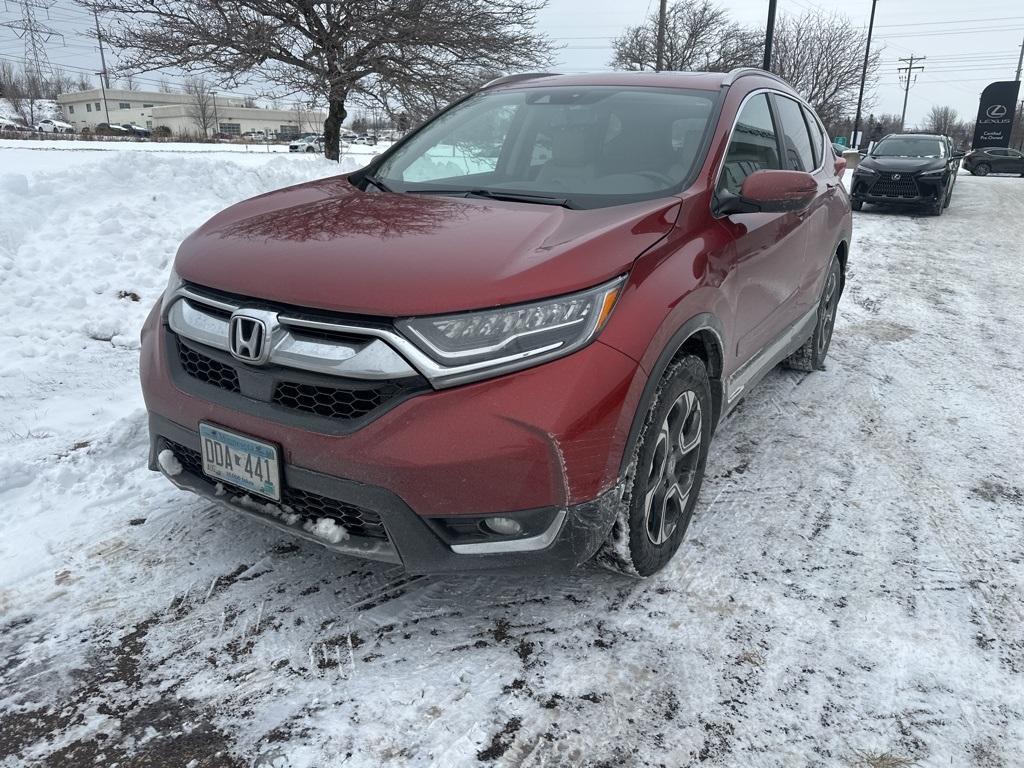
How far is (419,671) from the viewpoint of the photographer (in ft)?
7.24

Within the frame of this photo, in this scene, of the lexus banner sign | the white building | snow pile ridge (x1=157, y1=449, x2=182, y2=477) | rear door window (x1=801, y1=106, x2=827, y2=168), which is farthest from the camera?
the white building

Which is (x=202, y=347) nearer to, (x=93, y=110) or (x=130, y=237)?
(x=130, y=237)

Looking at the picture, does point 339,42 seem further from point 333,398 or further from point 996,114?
point 996,114

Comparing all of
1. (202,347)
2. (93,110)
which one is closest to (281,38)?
(202,347)

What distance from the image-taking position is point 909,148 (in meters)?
14.9

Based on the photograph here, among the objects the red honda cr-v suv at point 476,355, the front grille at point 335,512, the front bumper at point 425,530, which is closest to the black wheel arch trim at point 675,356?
the red honda cr-v suv at point 476,355

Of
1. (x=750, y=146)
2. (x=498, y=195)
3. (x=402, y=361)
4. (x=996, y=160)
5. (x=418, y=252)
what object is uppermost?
(x=750, y=146)

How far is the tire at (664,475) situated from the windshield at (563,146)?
740mm

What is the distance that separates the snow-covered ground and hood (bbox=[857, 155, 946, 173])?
11.2 meters

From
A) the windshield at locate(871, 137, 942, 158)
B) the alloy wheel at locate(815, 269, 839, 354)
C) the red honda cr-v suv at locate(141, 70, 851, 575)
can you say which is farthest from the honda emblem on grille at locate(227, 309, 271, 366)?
the windshield at locate(871, 137, 942, 158)

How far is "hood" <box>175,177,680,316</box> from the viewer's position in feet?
6.82

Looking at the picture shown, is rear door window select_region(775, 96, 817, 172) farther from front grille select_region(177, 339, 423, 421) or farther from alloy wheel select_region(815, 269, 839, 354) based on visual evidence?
front grille select_region(177, 339, 423, 421)

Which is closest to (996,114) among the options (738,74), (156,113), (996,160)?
(996,160)

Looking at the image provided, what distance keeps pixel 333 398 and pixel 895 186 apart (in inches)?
571
